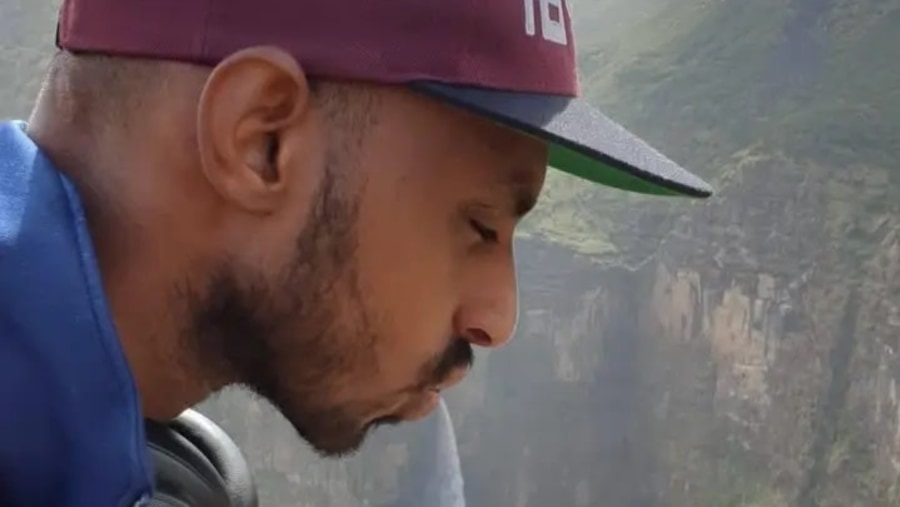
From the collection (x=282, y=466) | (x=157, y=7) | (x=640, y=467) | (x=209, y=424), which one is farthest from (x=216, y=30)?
(x=640, y=467)

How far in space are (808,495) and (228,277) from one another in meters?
5.46

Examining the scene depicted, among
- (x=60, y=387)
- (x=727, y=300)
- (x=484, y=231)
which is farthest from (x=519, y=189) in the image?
(x=727, y=300)

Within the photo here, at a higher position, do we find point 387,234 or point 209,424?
point 387,234

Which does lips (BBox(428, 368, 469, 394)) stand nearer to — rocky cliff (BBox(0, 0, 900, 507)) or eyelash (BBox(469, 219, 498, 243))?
eyelash (BBox(469, 219, 498, 243))

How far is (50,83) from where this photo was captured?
58 centimetres

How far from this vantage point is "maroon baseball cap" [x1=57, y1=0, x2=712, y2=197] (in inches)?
20.7

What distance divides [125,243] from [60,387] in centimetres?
10

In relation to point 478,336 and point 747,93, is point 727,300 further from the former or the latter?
point 478,336

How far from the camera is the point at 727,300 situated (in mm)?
6883

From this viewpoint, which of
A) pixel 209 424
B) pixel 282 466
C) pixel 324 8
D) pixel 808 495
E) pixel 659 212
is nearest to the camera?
pixel 324 8

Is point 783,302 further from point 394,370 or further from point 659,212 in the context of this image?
A: point 394,370

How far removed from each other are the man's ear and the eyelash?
0.32 feet

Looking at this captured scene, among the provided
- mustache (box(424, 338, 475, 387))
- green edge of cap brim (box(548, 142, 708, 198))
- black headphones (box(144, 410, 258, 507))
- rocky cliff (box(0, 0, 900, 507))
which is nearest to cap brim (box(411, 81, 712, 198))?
green edge of cap brim (box(548, 142, 708, 198))

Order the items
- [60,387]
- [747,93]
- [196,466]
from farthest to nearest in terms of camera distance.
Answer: [747,93], [196,466], [60,387]
